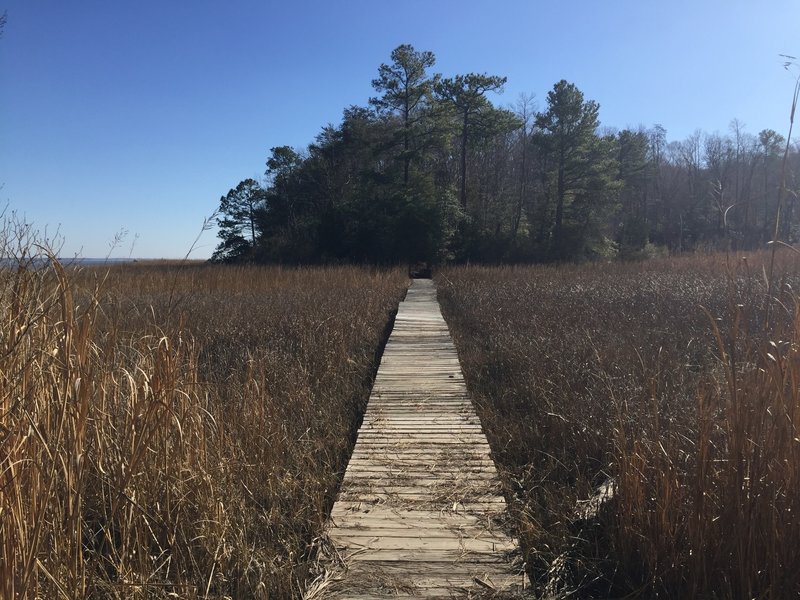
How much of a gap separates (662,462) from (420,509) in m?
1.17

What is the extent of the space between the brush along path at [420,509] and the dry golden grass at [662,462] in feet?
0.56

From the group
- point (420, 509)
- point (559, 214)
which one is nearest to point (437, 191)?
point (559, 214)

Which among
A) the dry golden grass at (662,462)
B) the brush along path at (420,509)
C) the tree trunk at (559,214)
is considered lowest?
the brush along path at (420,509)

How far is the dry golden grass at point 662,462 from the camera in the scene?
70.2 inches

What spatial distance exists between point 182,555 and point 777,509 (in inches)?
87.2

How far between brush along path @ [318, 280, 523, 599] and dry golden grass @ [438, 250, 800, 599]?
171 mm

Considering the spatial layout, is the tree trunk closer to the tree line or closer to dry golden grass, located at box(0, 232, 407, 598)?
the tree line

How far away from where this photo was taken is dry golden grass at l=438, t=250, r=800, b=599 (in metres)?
1.78

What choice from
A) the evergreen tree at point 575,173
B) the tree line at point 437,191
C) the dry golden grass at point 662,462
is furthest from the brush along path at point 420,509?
the evergreen tree at point 575,173

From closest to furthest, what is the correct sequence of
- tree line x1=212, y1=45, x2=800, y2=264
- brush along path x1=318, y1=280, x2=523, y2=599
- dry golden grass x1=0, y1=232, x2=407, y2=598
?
dry golden grass x1=0, y1=232, x2=407, y2=598, brush along path x1=318, y1=280, x2=523, y2=599, tree line x1=212, y1=45, x2=800, y2=264

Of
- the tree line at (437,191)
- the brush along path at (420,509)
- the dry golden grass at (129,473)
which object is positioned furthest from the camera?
the tree line at (437,191)

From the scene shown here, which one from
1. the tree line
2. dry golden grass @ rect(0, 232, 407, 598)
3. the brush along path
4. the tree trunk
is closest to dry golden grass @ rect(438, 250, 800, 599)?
the brush along path

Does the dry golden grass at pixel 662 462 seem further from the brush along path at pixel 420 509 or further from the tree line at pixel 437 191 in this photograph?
the tree line at pixel 437 191

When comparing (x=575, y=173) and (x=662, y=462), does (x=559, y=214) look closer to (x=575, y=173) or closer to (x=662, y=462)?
(x=575, y=173)
